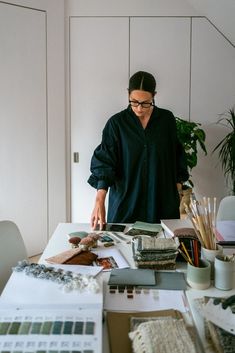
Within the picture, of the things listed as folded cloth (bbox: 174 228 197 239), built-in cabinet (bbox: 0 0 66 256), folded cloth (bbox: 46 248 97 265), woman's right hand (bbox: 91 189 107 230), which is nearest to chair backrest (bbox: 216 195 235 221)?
folded cloth (bbox: 174 228 197 239)

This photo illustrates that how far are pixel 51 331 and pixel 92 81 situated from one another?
2897 mm

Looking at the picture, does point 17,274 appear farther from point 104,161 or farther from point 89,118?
point 89,118

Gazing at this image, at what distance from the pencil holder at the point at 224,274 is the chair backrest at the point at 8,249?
2.61 ft

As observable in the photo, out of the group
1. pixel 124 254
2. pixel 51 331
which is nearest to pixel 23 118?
pixel 124 254

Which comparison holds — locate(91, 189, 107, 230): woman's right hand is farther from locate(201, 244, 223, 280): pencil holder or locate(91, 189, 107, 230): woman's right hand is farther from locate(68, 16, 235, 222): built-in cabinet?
locate(68, 16, 235, 222): built-in cabinet

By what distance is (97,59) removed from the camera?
329 centimetres

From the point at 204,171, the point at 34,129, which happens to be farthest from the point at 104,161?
the point at 204,171

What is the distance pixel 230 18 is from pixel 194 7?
1.73 ft

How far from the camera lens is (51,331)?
0.74m

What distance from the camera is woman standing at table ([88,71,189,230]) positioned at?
68.9 inches

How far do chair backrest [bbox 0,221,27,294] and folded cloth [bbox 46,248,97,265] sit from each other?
0.23m

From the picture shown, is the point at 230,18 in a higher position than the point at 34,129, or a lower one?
higher

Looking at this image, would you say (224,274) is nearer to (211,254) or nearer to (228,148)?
(211,254)

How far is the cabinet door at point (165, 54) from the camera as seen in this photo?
128 inches
